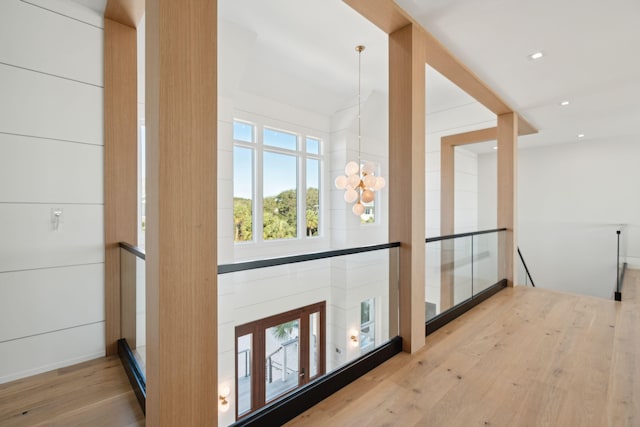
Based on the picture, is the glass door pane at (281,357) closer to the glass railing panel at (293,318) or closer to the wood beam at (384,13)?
the glass railing panel at (293,318)

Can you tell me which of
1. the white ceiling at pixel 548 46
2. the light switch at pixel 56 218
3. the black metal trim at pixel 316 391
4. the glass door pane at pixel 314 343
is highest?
the white ceiling at pixel 548 46

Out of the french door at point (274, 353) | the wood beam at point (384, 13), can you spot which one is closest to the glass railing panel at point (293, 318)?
the french door at point (274, 353)

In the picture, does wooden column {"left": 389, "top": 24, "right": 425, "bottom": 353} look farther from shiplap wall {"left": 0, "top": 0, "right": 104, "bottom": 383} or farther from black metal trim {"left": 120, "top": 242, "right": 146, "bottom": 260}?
shiplap wall {"left": 0, "top": 0, "right": 104, "bottom": 383}

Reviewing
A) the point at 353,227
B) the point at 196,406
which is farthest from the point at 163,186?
the point at 353,227

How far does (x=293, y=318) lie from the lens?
2.68 metres

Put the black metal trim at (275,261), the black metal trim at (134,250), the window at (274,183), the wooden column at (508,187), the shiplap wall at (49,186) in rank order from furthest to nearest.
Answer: the window at (274,183) → the wooden column at (508,187) → the shiplap wall at (49,186) → the black metal trim at (134,250) → the black metal trim at (275,261)

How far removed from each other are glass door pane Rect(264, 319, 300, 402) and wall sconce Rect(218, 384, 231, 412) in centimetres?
24

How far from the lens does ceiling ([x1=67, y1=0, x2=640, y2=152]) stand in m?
2.45

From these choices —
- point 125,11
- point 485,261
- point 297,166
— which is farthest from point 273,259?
point 297,166

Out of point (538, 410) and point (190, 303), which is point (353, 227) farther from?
point (190, 303)

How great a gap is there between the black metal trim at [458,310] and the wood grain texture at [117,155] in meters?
2.86

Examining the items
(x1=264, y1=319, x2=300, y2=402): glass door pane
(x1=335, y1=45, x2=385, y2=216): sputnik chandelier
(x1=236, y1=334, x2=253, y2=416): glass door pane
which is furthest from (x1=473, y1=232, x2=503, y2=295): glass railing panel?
(x1=236, y1=334, x2=253, y2=416): glass door pane

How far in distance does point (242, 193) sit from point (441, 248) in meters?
3.69

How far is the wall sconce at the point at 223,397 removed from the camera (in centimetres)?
150
